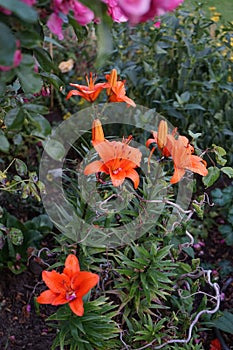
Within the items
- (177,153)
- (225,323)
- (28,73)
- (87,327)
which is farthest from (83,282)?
(225,323)

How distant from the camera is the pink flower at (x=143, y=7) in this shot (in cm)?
60

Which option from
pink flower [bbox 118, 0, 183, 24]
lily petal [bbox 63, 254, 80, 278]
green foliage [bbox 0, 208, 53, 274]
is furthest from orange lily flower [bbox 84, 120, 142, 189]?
green foliage [bbox 0, 208, 53, 274]

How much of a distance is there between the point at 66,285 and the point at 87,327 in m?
0.17

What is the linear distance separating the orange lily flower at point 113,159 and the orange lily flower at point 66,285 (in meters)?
0.21

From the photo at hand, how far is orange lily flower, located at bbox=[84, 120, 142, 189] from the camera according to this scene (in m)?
1.16

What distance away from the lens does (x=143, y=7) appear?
597mm

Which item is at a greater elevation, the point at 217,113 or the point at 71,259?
the point at 71,259

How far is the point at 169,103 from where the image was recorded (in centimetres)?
A: 235

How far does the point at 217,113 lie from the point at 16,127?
1.59 metres

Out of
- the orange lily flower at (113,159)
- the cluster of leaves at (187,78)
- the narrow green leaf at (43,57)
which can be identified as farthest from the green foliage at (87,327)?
the cluster of leaves at (187,78)

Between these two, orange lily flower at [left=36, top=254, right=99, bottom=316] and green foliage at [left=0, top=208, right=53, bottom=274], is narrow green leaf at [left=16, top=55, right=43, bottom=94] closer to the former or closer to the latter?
orange lily flower at [left=36, top=254, right=99, bottom=316]

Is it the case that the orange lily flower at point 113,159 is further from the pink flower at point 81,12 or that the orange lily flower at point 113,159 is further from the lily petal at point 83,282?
the pink flower at point 81,12

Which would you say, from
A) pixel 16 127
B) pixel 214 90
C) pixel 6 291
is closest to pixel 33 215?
pixel 6 291

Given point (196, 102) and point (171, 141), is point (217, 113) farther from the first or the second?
point (171, 141)
